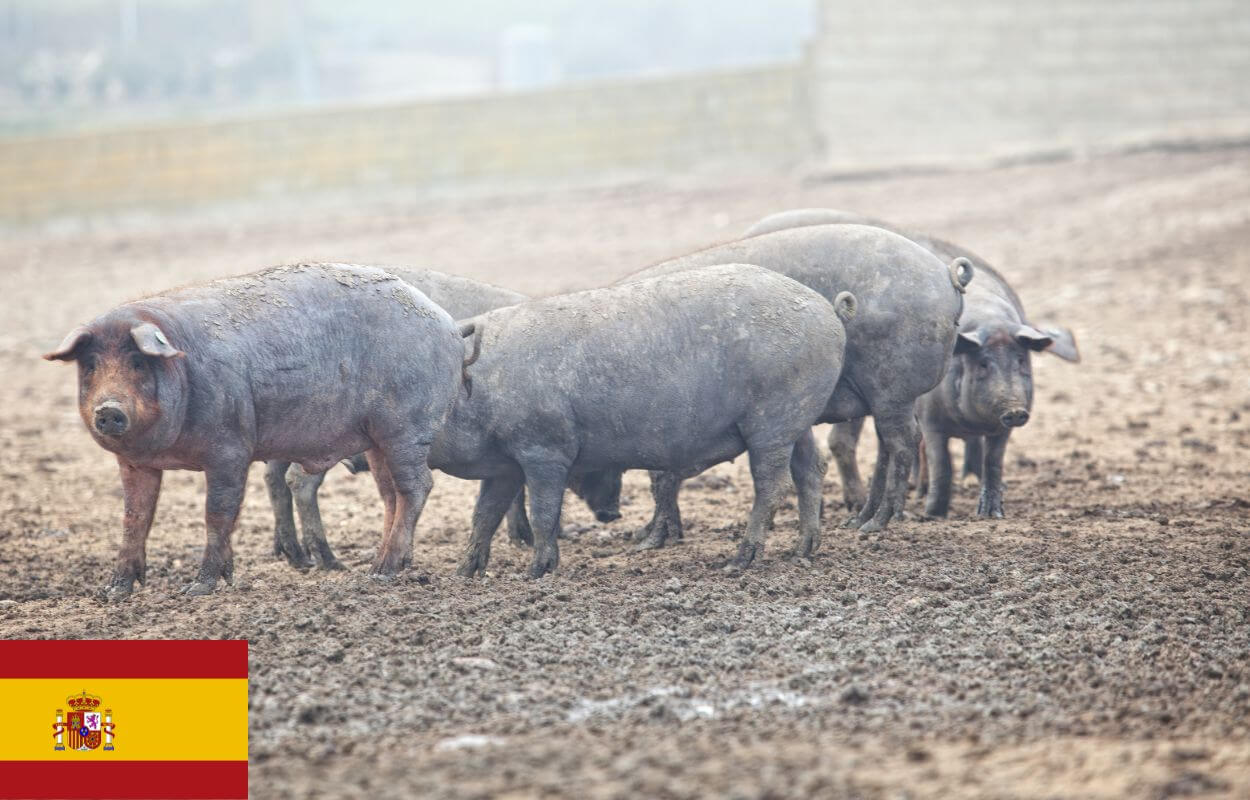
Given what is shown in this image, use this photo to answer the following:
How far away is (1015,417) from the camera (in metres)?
8.24

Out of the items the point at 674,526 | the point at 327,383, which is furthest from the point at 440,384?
the point at 674,526

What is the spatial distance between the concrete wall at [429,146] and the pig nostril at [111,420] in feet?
56.6

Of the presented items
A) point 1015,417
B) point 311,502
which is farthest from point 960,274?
point 311,502

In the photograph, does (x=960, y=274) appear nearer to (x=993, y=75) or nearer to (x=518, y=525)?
(x=518, y=525)

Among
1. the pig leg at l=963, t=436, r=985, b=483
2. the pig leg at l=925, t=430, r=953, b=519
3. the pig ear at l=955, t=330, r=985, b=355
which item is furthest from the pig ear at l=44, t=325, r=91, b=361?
the pig leg at l=963, t=436, r=985, b=483

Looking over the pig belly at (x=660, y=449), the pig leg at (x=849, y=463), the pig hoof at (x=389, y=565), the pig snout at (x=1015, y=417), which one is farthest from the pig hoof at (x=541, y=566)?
the pig snout at (x=1015, y=417)

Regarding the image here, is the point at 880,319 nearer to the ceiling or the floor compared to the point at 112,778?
nearer to the ceiling

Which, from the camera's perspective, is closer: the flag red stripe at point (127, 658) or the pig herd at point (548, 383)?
the flag red stripe at point (127, 658)

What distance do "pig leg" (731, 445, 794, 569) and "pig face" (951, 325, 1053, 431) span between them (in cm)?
140

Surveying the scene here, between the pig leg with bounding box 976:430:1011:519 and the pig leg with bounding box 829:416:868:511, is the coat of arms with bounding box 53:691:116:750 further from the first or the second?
the pig leg with bounding box 976:430:1011:519

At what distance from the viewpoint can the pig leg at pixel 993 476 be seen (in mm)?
8508

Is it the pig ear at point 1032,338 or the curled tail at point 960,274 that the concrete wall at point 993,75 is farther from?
the curled tail at point 960,274

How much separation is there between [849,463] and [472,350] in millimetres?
2556

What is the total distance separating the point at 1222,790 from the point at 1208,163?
16330 mm
